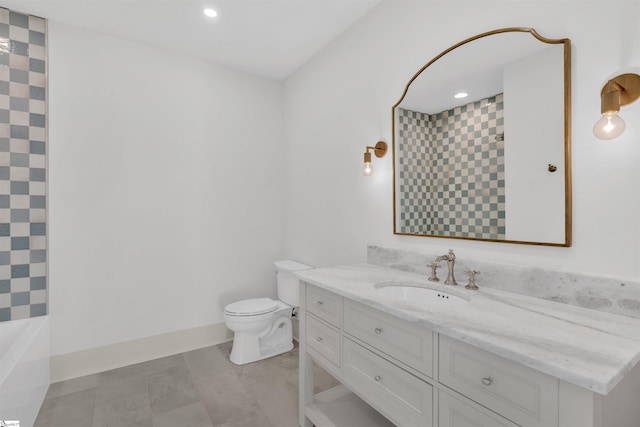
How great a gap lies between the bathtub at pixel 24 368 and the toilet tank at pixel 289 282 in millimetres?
1713

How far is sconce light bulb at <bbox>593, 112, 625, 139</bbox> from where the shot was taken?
1037 mm

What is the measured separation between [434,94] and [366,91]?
0.59 m

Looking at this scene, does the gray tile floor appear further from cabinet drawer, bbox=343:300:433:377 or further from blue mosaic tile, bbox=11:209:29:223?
blue mosaic tile, bbox=11:209:29:223

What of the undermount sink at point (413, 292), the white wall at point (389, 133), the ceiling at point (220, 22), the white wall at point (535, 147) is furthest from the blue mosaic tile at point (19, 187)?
the white wall at point (535, 147)

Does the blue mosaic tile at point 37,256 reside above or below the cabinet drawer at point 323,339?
above

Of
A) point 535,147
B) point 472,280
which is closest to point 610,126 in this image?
point 535,147

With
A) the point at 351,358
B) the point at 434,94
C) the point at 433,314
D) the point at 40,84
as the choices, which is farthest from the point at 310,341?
the point at 40,84

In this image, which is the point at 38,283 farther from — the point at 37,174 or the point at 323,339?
the point at 323,339

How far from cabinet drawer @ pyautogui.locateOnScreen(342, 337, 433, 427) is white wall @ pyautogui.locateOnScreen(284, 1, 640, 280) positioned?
2.36ft

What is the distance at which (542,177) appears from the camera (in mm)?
1302

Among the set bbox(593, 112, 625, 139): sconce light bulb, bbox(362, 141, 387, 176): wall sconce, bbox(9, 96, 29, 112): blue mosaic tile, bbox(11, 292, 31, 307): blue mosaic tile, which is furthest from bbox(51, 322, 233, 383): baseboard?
bbox(593, 112, 625, 139): sconce light bulb

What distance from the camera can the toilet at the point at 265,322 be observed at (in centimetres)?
246

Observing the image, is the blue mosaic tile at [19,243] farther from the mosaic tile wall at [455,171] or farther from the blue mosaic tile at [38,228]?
the mosaic tile wall at [455,171]

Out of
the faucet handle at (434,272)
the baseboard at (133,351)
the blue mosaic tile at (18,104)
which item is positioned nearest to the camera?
the faucet handle at (434,272)
